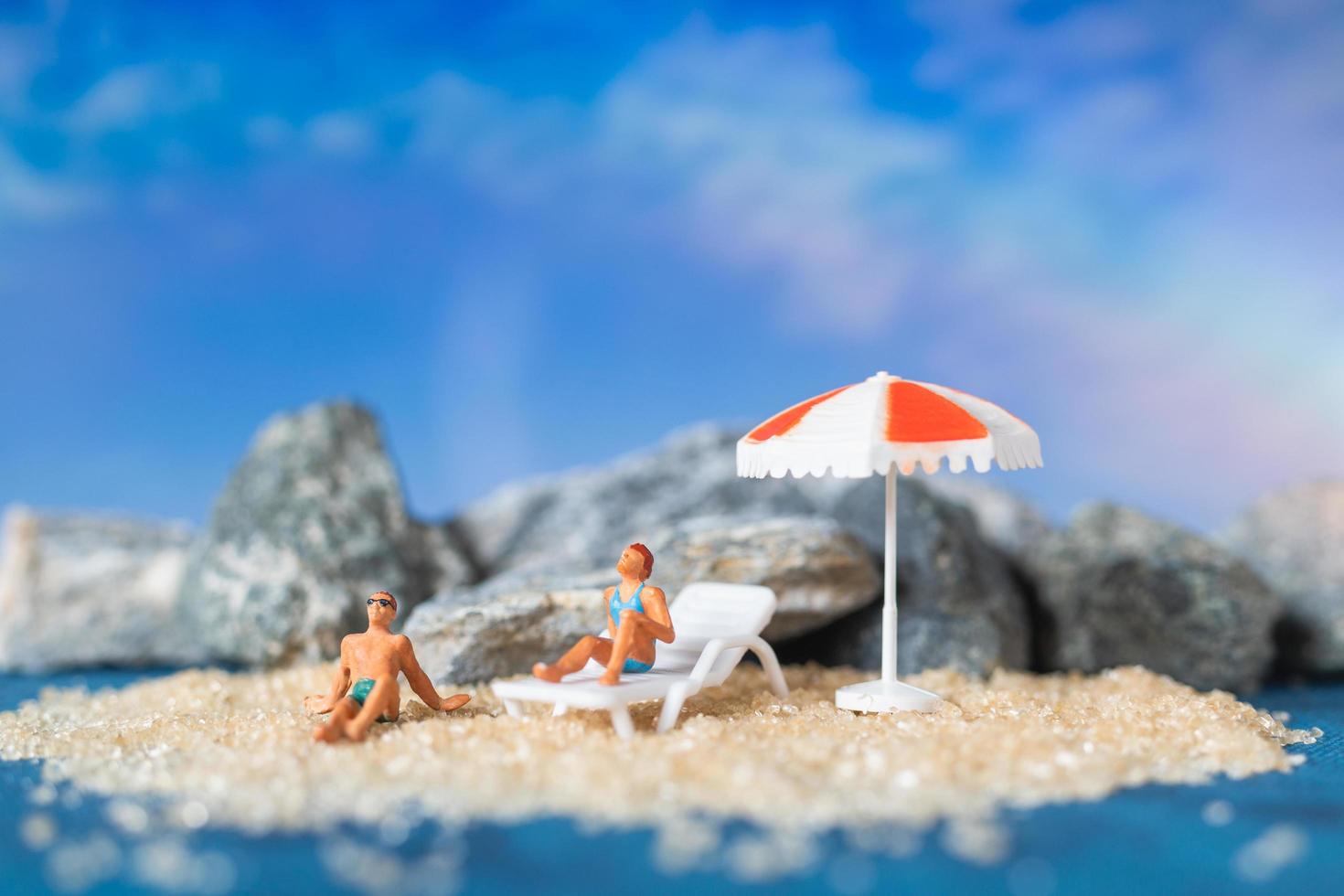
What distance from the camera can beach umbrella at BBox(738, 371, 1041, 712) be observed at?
5.34 meters

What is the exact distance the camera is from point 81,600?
357 inches

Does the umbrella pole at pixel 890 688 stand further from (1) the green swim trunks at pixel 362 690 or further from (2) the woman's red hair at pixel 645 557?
(1) the green swim trunks at pixel 362 690

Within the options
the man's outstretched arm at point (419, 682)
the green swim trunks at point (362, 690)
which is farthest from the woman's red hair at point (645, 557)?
the green swim trunks at point (362, 690)

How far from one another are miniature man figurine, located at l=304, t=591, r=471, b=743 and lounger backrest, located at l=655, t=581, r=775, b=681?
1051 millimetres

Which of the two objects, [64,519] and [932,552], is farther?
[64,519]

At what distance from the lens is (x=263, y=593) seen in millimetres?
8016

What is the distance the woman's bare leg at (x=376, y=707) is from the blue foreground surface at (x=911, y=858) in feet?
3.24

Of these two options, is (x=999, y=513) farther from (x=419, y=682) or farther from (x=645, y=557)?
(x=419, y=682)

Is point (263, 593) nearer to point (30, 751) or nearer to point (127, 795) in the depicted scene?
point (30, 751)

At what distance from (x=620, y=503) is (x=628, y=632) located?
4035 millimetres

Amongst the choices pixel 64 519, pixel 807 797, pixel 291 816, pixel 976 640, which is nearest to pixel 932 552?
pixel 976 640

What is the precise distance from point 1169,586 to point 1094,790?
406 cm

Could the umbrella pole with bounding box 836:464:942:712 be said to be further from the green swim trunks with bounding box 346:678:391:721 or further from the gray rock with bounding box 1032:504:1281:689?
the gray rock with bounding box 1032:504:1281:689

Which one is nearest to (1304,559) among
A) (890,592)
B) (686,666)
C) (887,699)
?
(890,592)
